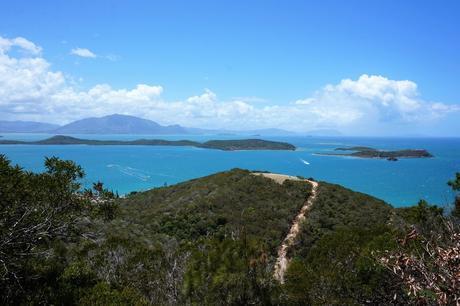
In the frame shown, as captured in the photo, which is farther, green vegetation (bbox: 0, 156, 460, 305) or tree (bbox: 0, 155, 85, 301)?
tree (bbox: 0, 155, 85, 301)

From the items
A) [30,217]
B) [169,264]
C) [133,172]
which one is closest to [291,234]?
[169,264]

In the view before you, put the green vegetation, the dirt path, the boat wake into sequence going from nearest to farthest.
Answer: the green vegetation, the dirt path, the boat wake

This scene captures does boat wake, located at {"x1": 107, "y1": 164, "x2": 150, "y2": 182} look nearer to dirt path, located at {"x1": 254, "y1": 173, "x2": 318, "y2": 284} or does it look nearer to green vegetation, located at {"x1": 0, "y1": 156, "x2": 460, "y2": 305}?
dirt path, located at {"x1": 254, "y1": 173, "x2": 318, "y2": 284}

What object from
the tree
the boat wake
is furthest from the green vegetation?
the boat wake

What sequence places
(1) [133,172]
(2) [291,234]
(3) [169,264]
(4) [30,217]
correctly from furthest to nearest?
(1) [133,172], (2) [291,234], (3) [169,264], (4) [30,217]

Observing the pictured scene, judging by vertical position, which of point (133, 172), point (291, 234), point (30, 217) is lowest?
point (133, 172)

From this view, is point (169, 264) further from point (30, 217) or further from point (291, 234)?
point (291, 234)

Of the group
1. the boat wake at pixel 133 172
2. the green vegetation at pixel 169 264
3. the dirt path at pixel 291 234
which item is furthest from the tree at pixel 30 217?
the boat wake at pixel 133 172

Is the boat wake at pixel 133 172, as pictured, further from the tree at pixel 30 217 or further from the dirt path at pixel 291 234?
the tree at pixel 30 217

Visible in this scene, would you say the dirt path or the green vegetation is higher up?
the green vegetation

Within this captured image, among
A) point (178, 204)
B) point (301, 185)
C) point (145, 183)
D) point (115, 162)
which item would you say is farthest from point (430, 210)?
point (115, 162)

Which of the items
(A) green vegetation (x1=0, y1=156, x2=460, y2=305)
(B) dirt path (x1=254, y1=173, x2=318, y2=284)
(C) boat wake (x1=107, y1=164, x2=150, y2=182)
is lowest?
(C) boat wake (x1=107, y1=164, x2=150, y2=182)
